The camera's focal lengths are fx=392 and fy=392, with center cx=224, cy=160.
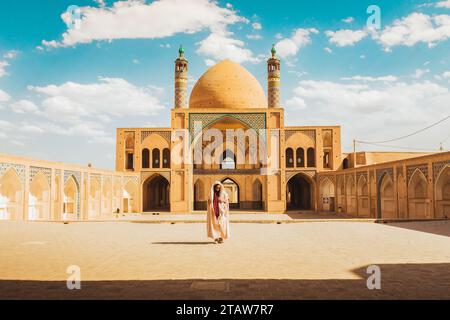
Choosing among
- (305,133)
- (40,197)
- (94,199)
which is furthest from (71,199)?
(305,133)

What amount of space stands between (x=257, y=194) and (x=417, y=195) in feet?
42.2

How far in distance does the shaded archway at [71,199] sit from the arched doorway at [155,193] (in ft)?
25.1

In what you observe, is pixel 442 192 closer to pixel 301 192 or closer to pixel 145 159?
pixel 301 192

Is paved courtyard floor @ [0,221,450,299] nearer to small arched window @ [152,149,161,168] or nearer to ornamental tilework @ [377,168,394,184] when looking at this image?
ornamental tilework @ [377,168,394,184]

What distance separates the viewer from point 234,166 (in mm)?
28391

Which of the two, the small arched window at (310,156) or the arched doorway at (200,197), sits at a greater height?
the small arched window at (310,156)

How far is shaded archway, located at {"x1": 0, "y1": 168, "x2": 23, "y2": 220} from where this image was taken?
12328 mm

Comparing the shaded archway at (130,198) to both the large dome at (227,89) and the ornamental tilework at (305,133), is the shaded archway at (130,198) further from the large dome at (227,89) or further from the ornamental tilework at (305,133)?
the ornamental tilework at (305,133)

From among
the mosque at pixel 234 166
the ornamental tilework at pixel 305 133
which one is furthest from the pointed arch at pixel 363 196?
the ornamental tilework at pixel 305 133

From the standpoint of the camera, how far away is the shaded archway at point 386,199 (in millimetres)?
16219

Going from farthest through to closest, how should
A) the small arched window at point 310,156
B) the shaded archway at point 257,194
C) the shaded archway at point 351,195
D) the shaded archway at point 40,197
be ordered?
1. the shaded archway at point 257,194
2. the small arched window at point 310,156
3. the shaded archway at point 351,195
4. the shaded archway at point 40,197

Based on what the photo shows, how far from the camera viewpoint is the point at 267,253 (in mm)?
6078
